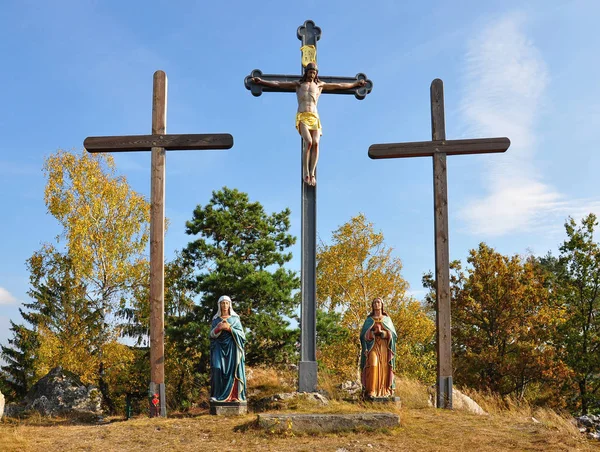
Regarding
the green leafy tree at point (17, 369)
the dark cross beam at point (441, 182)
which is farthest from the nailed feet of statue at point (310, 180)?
the green leafy tree at point (17, 369)

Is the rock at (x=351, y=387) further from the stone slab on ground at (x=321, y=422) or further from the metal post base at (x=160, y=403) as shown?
the metal post base at (x=160, y=403)

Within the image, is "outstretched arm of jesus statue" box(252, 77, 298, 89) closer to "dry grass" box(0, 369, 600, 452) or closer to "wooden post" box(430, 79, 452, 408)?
"wooden post" box(430, 79, 452, 408)

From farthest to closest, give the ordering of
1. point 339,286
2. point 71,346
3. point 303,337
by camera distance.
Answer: point 339,286, point 71,346, point 303,337

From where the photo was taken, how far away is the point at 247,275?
1439 centimetres

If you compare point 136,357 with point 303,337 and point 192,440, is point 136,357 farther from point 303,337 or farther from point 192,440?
point 192,440

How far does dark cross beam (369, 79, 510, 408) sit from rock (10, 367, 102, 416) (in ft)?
34.3

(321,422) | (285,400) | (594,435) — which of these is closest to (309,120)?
(285,400)

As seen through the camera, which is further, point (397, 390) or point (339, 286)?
point (339, 286)

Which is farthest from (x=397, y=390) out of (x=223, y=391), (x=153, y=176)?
(x=153, y=176)

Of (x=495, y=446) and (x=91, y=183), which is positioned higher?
(x=91, y=183)

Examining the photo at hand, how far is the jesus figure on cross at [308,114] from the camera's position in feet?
30.8

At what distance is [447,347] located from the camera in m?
9.02

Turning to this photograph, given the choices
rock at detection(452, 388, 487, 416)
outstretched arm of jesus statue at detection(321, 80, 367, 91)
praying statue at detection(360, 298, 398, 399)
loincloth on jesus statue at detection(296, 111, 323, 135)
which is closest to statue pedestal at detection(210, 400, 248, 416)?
praying statue at detection(360, 298, 398, 399)

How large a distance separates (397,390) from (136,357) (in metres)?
9.01
